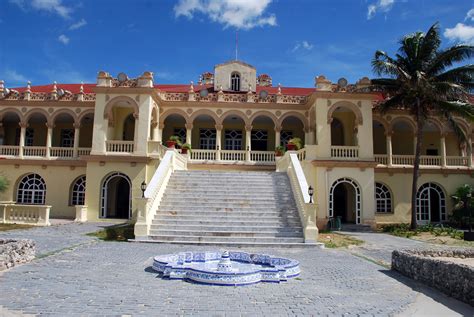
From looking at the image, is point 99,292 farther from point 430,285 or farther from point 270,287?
point 430,285

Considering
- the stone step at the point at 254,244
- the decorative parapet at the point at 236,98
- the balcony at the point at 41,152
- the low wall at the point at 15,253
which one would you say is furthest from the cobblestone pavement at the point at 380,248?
the balcony at the point at 41,152

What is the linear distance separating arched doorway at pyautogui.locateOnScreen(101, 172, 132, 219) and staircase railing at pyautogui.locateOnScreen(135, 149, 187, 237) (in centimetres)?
396

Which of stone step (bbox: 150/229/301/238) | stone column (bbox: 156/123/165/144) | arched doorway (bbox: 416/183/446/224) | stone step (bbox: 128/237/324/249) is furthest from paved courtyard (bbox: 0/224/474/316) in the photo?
arched doorway (bbox: 416/183/446/224)

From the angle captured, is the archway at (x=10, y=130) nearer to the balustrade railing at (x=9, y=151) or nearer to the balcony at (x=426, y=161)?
the balustrade railing at (x=9, y=151)

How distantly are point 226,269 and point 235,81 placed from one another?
73.2ft

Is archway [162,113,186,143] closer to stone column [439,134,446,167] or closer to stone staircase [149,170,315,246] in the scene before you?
stone staircase [149,170,315,246]

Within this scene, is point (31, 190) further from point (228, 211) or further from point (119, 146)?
point (228, 211)

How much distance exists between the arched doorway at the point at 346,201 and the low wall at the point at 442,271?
11.2 m

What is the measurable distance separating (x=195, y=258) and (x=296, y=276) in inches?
104

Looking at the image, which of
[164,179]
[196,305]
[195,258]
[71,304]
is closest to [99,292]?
[71,304]

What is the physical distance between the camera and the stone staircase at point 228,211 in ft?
47.6

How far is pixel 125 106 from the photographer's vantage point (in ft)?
81.3

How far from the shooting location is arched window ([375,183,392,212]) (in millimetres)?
24859

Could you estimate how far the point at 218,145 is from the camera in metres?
24.9
